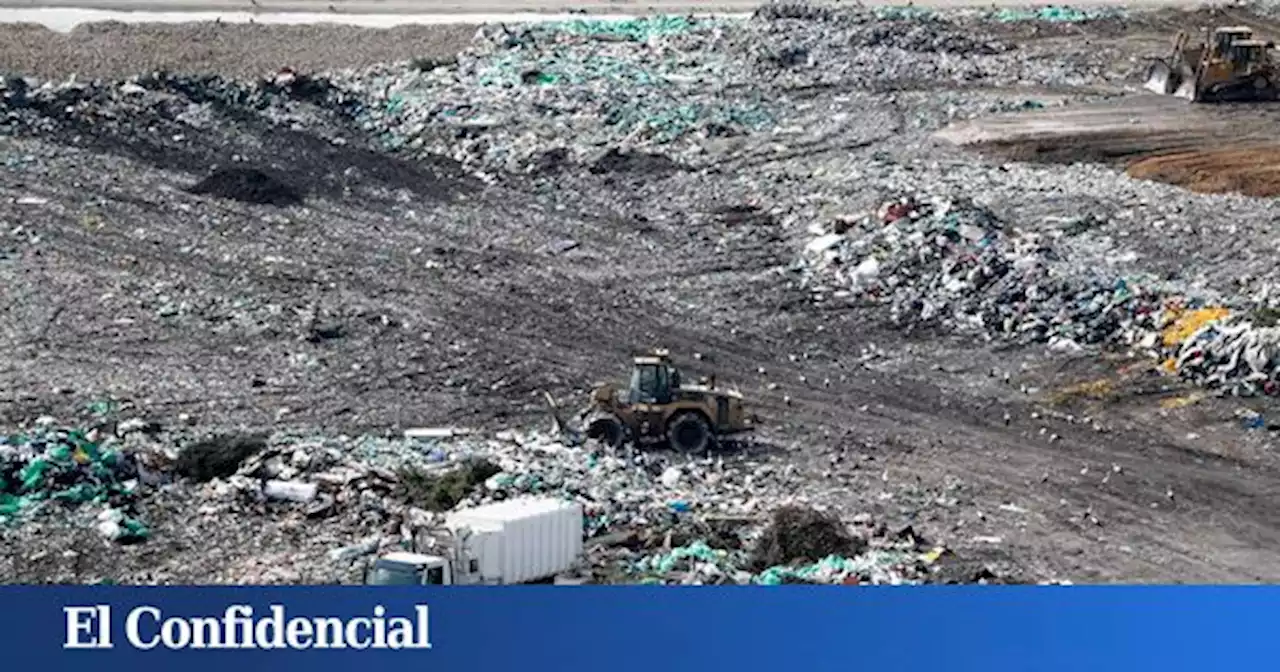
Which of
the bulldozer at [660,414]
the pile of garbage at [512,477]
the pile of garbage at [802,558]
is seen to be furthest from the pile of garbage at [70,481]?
the bulldozer at [660,414]

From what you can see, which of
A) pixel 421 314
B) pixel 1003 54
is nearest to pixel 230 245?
pixel 421 314

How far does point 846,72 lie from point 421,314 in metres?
15.2

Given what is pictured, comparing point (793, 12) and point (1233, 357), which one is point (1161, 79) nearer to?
point (793, 12)

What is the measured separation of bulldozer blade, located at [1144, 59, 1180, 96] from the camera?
41438mm

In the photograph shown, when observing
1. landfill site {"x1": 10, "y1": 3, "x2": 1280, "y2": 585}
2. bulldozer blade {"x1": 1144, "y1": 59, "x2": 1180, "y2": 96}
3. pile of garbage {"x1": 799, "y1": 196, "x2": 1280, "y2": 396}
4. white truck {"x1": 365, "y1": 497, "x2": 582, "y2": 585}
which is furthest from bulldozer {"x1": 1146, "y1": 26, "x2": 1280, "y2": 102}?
white truck {"x1": 365, "y1": 497, "x2": 582, "y2": 585}

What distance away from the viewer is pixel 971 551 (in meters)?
21.7

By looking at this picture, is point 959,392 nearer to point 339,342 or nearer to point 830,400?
point 830,400

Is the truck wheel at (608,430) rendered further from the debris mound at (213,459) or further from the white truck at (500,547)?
the white truck at (500,547)

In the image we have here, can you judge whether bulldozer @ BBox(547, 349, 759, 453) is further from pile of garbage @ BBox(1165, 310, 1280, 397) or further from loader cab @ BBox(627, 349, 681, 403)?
pile of garbage @ BBox(1165, 310, 1280, 397)

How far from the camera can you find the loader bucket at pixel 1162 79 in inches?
1629

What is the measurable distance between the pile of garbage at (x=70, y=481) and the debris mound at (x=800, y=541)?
16.9 ft

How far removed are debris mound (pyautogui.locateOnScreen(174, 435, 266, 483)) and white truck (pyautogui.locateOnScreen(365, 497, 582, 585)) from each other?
10.1ft

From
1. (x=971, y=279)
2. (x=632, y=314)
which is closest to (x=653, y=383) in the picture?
(x=632, y=314)

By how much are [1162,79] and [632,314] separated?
15.7 meters
